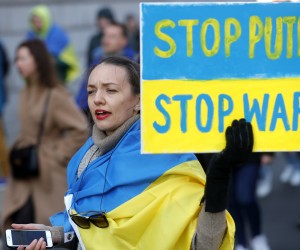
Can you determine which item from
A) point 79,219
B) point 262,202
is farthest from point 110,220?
point 262,202

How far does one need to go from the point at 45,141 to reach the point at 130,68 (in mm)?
3069

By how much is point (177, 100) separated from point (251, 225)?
14.5 feet

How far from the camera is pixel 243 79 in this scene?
3508mm

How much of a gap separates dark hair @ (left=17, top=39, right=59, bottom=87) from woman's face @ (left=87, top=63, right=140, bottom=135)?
3.13 meters

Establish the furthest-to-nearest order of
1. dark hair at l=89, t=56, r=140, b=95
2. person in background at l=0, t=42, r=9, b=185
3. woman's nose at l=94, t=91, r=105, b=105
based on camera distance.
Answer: person in background at l=0, t=42, r=9, b=185
dark hair at l=89, t=56, r=140, b=95
woman's nose at l=94, t=91, r=105, b=105

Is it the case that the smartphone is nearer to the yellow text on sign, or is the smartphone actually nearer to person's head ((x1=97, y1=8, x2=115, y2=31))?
the yellow text on sign

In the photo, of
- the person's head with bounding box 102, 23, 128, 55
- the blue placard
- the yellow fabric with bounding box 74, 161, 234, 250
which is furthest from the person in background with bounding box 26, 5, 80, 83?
the blue placard

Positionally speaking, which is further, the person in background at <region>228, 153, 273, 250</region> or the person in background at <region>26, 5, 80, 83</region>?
the person in background at <region>26, 5, 80, 83</region>

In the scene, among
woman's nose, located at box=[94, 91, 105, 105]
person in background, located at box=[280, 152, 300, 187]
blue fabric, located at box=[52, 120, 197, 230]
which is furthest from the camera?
person in background, located at box=[280, 152, 300, 187]

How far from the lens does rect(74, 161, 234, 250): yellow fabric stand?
360cm

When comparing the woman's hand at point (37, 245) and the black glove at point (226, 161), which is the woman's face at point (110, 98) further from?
the black glove at point (226, 161)

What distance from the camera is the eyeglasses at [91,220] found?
373 cm

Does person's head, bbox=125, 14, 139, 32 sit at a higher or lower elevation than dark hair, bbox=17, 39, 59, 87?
higher

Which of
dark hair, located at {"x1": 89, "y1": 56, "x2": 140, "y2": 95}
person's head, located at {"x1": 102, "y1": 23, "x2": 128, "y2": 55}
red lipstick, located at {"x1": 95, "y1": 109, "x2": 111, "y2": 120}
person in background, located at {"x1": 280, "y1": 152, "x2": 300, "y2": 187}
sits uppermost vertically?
person's head, located at {"x1": 102, "y1": 23, "x2": 128, "y2": 55}
